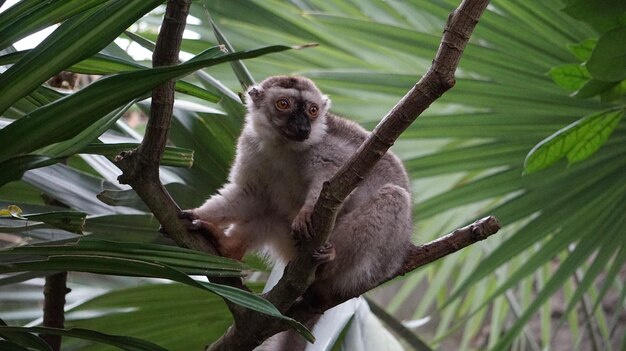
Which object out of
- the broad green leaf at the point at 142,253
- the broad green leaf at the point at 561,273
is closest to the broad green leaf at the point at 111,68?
the broad green leaf at the point at 142,253

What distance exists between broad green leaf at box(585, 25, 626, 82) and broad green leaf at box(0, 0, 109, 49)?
1.12m

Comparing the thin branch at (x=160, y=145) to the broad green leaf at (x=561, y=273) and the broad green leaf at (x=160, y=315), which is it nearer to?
the broad green leaf at (x=160, y=315)

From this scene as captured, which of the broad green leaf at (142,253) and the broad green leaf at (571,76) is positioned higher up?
the broad green leaf at (571,76)

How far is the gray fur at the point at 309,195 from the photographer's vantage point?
2248 millimetres

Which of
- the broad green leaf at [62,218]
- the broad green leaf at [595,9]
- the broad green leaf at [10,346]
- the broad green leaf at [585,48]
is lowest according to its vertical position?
the broad green leaf at [10,346]

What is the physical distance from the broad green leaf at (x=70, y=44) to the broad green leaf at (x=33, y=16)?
0.05m

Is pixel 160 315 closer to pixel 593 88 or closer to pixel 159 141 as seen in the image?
pixel 159 141

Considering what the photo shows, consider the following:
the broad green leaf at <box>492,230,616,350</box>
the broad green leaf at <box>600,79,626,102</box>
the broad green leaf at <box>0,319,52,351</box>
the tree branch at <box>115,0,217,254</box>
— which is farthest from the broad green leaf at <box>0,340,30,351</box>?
the broad green leaf at <box>492,230,616,350</box>

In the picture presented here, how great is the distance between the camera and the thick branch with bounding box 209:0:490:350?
1.46 meters

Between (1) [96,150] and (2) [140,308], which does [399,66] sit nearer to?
(2) [140,308]

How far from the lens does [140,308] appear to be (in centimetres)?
223

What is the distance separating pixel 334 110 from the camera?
333cm

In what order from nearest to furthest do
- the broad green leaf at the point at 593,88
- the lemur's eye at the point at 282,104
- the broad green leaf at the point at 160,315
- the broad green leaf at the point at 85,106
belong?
the broad green leaf at the point at 85,106, the broad green leaf at the point at 593,88, the broad green leaf at the point at 160,315, the lemur's eye at the point at 282,104

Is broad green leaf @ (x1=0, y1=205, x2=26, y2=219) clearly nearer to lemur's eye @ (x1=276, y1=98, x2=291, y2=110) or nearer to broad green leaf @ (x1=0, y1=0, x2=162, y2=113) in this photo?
broad green leaf @ (x1=0, y1=0, x2=162, y2=113)
